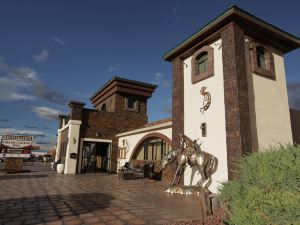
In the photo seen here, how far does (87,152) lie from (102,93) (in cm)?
609

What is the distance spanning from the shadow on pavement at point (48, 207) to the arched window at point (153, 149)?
6.59 m

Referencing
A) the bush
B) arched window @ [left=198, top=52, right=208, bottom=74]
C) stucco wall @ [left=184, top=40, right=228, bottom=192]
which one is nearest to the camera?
the bush

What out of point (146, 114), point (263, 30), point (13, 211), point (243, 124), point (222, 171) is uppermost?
point (263, 30)

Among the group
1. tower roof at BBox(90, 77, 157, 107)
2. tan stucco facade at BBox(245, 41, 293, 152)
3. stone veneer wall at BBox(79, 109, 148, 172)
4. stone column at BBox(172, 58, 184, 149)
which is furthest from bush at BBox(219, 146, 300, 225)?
tower roof at BBox(90, 77, 157, 107)

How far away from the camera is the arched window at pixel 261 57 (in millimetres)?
10922

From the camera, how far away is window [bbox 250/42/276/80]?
10.4m

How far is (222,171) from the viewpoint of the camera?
30.9 ft

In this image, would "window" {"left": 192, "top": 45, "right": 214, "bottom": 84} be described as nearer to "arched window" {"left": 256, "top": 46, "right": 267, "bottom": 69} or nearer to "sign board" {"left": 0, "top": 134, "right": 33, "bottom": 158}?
"arched window" {"left": 256, "top": 46, "right": 267, "bottom": 69}

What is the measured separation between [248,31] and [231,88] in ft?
9.62

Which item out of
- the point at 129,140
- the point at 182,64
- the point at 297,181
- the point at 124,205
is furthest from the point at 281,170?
the point at 129,140

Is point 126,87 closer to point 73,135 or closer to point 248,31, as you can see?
point 73,135

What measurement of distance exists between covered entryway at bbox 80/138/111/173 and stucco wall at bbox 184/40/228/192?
32.7ft

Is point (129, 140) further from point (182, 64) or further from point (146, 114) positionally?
point (182, 64)

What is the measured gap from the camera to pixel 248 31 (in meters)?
10.5
